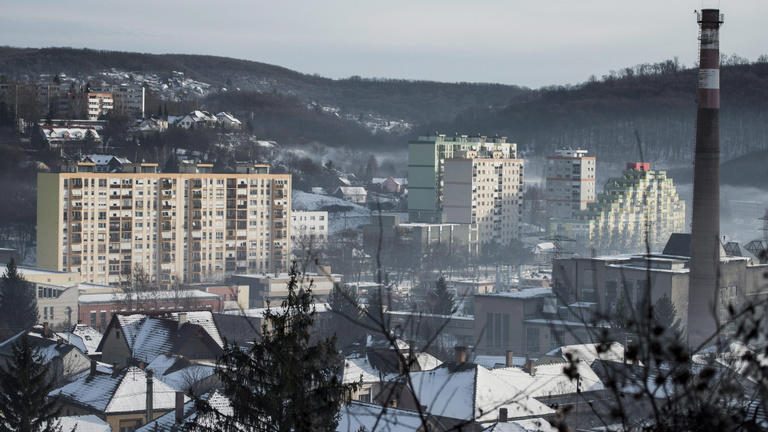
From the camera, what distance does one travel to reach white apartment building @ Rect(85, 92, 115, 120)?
254 ft

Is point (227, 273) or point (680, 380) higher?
point (680, 380)

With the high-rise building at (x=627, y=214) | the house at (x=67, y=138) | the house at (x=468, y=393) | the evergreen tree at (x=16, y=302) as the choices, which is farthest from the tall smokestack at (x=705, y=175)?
the house at (x=67, y=138)

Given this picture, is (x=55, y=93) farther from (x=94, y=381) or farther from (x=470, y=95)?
(x=94, y=381)

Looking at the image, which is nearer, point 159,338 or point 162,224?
point 159,338

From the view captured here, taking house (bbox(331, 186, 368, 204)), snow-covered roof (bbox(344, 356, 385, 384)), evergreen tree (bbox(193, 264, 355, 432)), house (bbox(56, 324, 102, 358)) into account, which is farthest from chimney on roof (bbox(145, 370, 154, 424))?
house (bbox(331, 186, 368, 204))

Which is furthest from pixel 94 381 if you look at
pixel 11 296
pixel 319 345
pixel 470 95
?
pixel 470 95

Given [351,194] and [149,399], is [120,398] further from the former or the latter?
[351,194]

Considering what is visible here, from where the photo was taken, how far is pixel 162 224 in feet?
139

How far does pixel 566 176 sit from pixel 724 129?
22.3 meters

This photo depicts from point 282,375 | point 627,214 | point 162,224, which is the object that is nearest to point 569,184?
point 627,214

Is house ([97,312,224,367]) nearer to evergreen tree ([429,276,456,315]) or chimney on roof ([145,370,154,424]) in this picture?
chimney on roof ([145,370,154,424])

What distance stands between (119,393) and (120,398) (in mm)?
70

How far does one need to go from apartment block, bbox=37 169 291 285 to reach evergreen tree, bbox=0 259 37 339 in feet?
25.7

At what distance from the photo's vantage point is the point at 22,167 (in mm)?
56562
